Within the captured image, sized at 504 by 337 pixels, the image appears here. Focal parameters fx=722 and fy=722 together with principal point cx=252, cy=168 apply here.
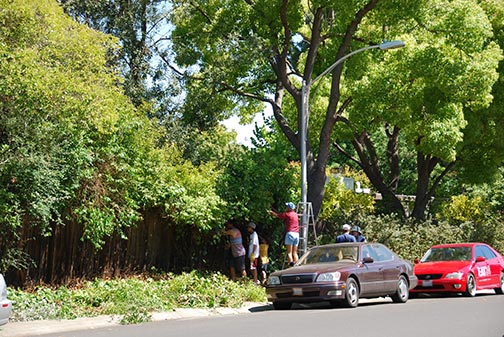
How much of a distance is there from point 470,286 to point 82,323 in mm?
10540

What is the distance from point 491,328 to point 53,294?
8.28 m

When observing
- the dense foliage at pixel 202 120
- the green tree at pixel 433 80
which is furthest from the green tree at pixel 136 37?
the green tree at pixel 433 80

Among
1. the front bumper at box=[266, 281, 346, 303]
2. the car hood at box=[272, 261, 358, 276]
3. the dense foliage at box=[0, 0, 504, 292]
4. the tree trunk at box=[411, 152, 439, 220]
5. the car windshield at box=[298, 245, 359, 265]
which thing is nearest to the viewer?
the dense foliage at box=[0, 0, 504, 292]

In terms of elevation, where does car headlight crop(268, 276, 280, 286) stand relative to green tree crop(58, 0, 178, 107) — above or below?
below

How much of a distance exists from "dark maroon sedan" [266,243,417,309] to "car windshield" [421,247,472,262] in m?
2.44

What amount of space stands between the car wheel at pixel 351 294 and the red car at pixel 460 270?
12.5 feet

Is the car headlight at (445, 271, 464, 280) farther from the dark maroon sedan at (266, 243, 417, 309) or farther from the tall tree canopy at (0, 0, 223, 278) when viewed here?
the tall tree canopy at (0, 0, 223, 278)

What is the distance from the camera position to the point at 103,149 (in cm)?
1566

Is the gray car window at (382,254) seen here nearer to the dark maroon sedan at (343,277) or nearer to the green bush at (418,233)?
the dark maroon sedan at (343,277)

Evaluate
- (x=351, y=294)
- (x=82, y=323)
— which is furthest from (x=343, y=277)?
(x=82, y=323)

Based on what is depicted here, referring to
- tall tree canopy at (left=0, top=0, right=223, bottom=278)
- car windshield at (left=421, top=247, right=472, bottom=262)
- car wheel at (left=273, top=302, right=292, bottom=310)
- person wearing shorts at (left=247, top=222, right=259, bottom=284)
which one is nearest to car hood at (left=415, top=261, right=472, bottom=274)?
car windshield at (left=421, top=247, right=472, bottom=262)

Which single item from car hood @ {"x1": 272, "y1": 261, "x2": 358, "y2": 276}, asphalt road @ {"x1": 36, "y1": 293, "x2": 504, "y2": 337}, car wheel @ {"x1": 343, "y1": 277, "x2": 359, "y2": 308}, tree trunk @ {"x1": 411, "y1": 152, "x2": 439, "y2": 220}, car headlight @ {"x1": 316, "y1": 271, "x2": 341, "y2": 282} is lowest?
asphalt road @ {"x1": 36, "y1": 293, "x2": 504, "y2": 337}

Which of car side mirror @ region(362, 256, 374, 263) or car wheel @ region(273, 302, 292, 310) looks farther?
car side mirror @ region(362, 256, 374, 263)

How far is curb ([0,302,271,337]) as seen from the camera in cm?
1140
